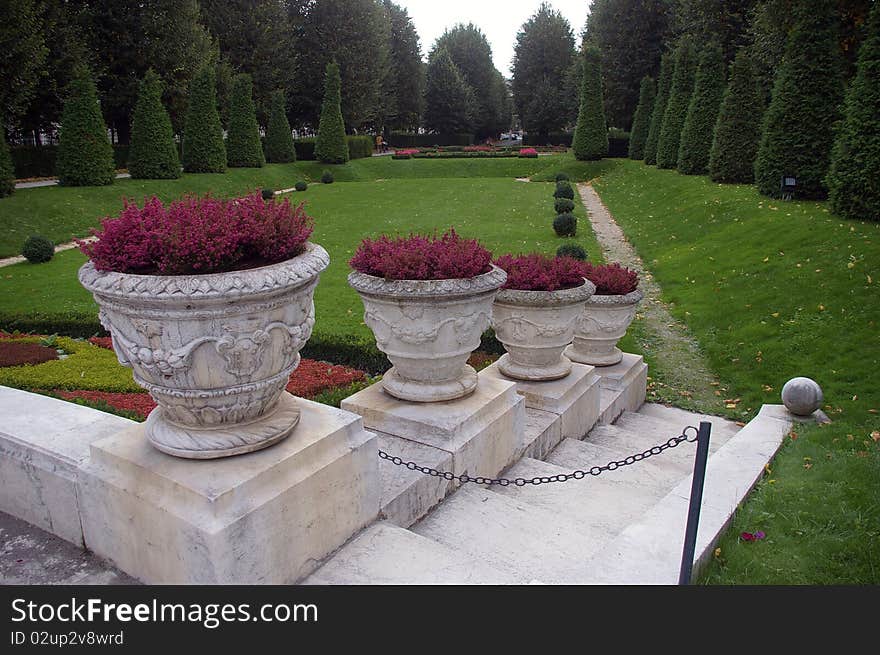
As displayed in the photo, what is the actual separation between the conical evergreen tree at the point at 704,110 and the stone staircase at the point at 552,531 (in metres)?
22.4

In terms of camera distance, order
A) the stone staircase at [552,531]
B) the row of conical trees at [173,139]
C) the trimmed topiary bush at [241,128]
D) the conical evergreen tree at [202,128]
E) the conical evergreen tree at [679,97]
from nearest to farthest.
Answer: the stone staircase at [552,531], the row of conical trees at [173,139], the conical evergreen tree at [679,97], the conical evergreen tree at [202,128], the trimmed topiary bush at [241,128]

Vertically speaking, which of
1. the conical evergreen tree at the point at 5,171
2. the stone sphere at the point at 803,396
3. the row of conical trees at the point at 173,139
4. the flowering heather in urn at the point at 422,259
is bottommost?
the stone sphere at the point at 803,396

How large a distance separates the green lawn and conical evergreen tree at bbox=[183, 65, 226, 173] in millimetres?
19257

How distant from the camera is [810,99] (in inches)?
642

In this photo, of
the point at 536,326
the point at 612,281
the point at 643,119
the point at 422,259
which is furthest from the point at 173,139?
the point at 422,259

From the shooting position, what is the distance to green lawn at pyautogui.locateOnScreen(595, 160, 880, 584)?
3.24 meters

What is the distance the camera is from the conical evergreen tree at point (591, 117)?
35375mm

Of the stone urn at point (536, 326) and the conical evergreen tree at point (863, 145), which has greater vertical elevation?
the conical evergreen tree at point (863, 145)

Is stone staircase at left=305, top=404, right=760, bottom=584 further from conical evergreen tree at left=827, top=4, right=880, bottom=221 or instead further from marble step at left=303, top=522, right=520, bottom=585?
conical evergreen tree at left=827, top=4, right=880, bottom=221

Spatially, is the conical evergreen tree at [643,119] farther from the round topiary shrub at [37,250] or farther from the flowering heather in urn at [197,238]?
the flowering heather in urn at [197,238]

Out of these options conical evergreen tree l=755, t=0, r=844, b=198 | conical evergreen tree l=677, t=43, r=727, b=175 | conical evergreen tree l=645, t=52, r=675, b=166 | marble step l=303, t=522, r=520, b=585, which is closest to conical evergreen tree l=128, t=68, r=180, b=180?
conical evergreen tree l=677, t=43, r=727, b=175

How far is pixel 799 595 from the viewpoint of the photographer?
2709mm

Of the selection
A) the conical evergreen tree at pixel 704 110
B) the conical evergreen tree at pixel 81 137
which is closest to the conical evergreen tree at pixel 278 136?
the conical evergreen tree at pixel 81 137

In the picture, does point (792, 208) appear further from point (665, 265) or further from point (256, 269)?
point (256, 269)
